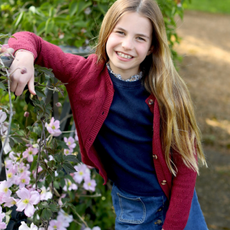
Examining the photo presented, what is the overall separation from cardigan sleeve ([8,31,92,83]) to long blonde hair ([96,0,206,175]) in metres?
0.13

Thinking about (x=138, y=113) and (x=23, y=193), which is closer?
(x=23, y=193)

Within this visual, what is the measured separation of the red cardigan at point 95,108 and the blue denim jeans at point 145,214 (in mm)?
57

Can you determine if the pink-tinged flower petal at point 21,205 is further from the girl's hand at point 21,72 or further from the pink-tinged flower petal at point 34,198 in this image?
the girl's hand at point 21,72

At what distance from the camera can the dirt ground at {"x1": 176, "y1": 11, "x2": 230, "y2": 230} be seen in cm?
300

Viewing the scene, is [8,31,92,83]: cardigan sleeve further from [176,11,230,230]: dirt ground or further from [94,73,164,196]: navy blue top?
[176,11,230,230]: dirt ground

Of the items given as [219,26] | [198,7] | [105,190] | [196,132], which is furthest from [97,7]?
[198,7]

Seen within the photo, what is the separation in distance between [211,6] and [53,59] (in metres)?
14.2

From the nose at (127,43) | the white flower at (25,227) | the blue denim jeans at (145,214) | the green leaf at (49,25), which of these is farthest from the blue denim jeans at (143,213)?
the green leaf at (49,25)

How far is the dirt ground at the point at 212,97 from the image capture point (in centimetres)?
300

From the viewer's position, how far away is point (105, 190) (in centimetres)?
214

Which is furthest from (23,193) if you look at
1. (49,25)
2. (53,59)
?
(49,25)

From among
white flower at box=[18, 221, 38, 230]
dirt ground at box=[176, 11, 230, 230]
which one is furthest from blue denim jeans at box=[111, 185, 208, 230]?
dirt ground at box=[176, 11, 230, 230]

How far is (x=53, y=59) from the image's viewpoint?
50.8 inches

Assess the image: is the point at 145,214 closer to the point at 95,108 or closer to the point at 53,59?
the point at 95,108
